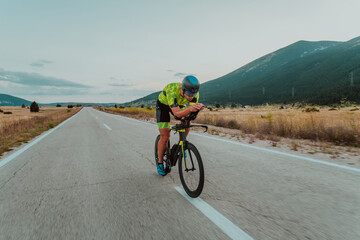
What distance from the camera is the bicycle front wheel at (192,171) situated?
9.21 ft

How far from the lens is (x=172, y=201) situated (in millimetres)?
2803

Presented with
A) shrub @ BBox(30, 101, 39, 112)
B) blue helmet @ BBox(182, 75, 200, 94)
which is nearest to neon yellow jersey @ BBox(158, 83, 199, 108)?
blue helmet @ BBox(182, 75, 200, 94)

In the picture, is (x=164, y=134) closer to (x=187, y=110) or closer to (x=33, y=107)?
(x=187, y=110)

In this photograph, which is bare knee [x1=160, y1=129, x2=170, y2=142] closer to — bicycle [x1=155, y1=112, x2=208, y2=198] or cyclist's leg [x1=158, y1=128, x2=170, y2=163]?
cyclist's leg [x1=158, y1=128, x2=170, y2=163]

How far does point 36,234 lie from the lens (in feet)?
6.90

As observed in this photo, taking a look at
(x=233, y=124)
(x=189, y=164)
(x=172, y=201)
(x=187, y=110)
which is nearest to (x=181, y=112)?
(x=187, y=110)

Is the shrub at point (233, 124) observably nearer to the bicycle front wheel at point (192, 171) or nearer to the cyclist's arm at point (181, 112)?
the bicycle front wheel at point (192, 171)

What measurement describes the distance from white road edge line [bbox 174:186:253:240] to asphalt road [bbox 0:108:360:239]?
5 centimetres

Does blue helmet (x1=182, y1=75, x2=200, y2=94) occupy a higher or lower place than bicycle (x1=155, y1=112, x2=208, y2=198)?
higher

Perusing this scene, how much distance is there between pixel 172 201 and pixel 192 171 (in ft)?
1.66

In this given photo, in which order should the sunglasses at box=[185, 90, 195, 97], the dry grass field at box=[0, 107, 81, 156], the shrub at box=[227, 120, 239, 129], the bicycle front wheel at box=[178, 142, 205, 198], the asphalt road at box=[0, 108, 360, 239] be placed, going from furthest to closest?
the shrub at box=[227, 120, 239, 129], the dry grass field at box=[0, 107, 81, 156], the sunglasses at box=[185, 90, 195, 97], the bicycle front wheel at box=[178, 142, 205, 198], the asphalt road at box=[0, 108, 360, 239]

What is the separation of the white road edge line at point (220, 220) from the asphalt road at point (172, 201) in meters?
0.05

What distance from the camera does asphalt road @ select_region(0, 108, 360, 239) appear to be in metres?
2.10

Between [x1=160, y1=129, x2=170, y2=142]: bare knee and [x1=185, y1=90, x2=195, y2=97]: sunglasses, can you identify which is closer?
[x1=185, y1=90, x2=195, y2=97]: sunglasses
